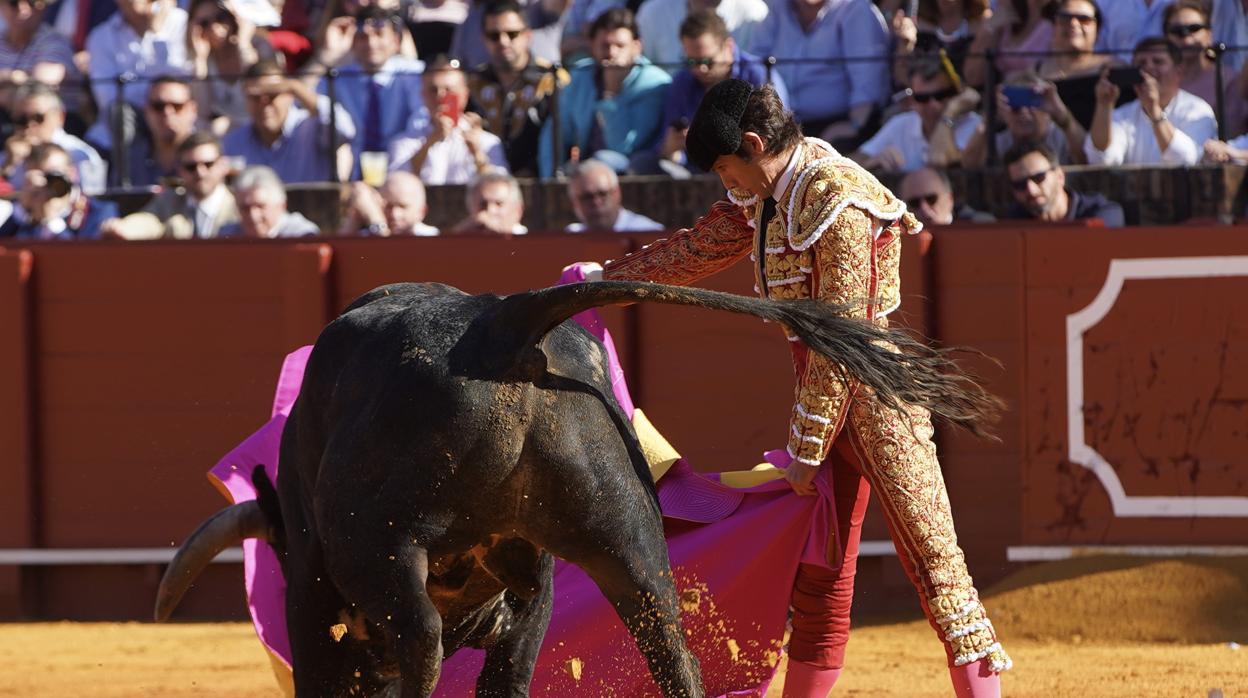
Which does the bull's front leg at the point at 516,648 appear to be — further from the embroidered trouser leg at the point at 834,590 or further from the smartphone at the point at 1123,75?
the smartphone at the point at 1123,75

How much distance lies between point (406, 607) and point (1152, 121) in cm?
477

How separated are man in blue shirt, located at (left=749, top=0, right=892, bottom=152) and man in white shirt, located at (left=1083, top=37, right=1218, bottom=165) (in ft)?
2.86

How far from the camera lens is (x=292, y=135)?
761 cm

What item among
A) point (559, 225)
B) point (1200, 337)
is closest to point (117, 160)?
point (559, 225)

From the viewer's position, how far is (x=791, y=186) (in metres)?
3.36

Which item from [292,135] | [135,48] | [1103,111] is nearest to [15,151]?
[135,48]

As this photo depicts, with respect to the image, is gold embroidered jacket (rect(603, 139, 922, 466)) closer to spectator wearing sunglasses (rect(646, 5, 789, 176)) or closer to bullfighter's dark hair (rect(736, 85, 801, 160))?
bullfighter's dark hair (rect(736, 85, 801, 160))

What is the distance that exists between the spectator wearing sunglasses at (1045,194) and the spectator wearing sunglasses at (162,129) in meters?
3.47

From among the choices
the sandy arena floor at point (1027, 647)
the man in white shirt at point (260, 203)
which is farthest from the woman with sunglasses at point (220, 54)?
the sandy arena floor at point (1027, 647)

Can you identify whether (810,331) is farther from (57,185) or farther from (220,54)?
(220,54)

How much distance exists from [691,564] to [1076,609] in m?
2.18

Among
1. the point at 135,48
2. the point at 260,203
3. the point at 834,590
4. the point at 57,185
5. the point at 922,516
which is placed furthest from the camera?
the point at 135,48

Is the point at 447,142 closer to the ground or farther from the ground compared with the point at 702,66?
closer to the ground

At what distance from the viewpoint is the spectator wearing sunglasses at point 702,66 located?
273 inches
